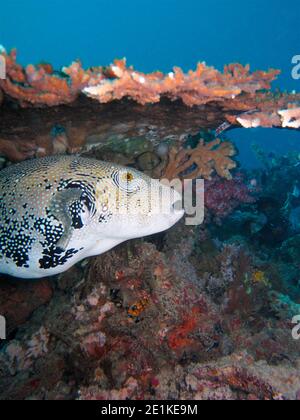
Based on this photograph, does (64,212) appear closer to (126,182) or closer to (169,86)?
(126,182)

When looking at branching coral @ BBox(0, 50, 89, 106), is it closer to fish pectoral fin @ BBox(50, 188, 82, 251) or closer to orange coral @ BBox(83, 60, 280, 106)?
orange coral @ BBox(83, 60, 280, 106)

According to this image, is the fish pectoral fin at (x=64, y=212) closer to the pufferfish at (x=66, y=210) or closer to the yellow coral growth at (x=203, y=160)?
the pufferfish at (x=66, y=210)

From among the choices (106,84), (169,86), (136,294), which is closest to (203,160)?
(169,86)

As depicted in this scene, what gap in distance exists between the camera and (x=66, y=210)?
2.94 metres

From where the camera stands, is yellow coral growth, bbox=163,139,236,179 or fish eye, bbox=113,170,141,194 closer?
fish eye, bbox=113,170,141,194

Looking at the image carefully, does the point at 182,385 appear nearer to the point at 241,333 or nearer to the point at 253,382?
the point at 253,382

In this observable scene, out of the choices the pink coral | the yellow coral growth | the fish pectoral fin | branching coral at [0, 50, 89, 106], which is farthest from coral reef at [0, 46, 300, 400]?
the pink coral

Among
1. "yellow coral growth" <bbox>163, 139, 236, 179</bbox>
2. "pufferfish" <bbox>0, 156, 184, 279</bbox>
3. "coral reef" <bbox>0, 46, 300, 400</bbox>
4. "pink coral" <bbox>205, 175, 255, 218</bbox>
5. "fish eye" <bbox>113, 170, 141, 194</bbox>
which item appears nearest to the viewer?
"coral reef" <bbox>0, 46, 300, 400</bbox>

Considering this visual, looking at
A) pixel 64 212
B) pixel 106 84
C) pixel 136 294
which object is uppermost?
pixel 106 84

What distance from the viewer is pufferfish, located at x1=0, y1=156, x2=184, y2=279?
9.71 feet

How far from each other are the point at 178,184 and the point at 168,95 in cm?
246

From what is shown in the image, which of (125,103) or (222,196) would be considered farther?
(222,196)

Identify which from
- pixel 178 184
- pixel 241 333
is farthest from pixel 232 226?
pixel 241 333

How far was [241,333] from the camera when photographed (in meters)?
4.38
